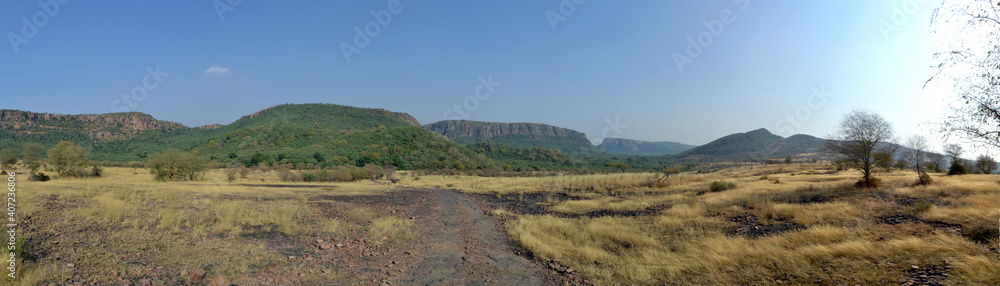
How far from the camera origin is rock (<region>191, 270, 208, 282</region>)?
19.2ft

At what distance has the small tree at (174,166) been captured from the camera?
32.0 m

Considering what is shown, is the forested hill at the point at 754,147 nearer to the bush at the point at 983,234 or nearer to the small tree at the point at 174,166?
the bush at the point at 983,234

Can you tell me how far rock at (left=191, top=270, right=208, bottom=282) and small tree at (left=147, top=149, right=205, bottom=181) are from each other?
35.6 metres

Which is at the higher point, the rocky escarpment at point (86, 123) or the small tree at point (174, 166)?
the rocky escarpment at point (86, 123)

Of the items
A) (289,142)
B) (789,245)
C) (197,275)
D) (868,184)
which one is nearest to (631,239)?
(789,245)

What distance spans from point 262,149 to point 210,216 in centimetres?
Result: 7773

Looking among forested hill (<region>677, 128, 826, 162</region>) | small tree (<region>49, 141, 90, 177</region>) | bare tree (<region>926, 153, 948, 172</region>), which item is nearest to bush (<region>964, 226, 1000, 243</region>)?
small tree (<region>49, 141, 90, 177</region>)

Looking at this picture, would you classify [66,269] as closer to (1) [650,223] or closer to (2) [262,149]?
(1) [650,223]

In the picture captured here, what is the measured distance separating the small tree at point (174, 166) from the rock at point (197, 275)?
117 feet

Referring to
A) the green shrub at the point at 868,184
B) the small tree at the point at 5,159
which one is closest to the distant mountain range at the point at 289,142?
the small tree at the point at 5,159

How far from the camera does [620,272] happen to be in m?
7.38

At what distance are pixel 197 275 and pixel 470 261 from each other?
5075 mm

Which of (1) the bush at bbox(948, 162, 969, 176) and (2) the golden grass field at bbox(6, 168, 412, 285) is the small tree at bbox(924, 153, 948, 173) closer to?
(1) the bush at bbox(948, 162, 969, 176)

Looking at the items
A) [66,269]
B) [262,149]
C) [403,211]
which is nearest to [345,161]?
[262,149]
